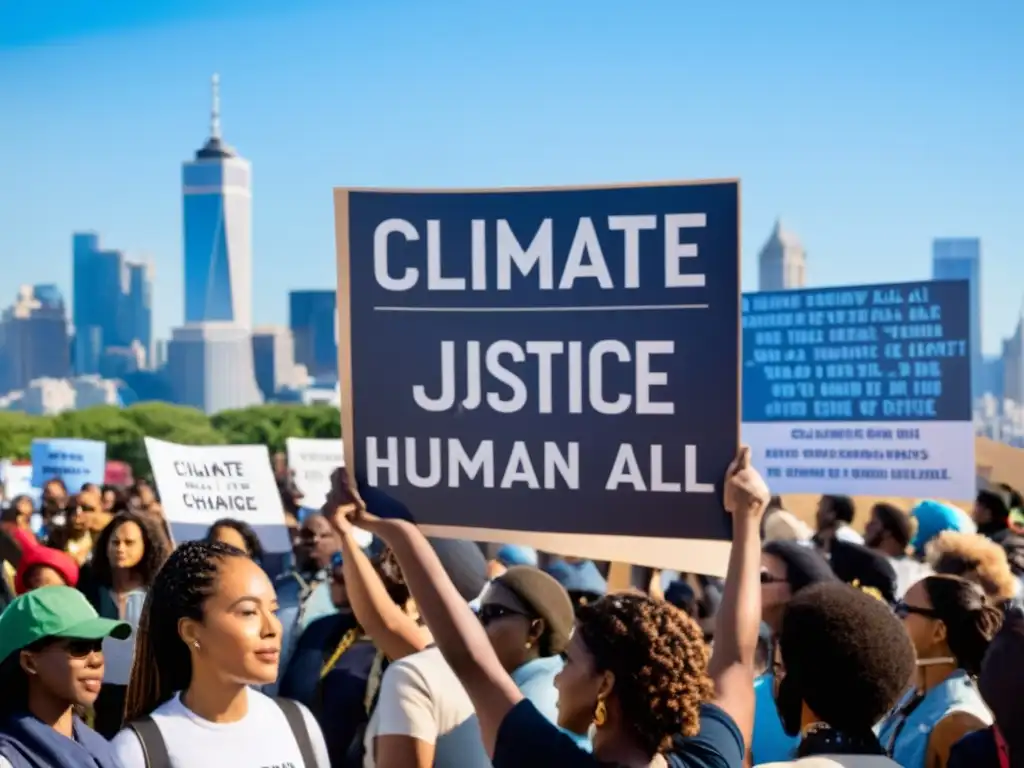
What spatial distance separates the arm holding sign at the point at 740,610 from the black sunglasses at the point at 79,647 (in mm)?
1526

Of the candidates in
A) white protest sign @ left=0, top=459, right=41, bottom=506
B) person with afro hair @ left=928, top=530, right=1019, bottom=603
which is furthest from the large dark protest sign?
white protest sign @ left=0, top=459, right=41, bottom=506

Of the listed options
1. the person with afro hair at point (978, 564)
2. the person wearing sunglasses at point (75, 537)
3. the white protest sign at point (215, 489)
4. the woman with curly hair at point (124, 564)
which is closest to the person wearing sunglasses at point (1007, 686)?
the person with afro hair at point (978, 564)

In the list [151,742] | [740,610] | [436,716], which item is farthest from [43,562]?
[740,610]

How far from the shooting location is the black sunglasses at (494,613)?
15.3 feet

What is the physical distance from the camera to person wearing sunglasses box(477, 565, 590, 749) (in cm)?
464

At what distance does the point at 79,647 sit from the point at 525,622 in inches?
51.0

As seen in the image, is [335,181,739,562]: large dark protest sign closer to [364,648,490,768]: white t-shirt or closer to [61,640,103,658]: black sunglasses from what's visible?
[364,648,490,768]: white t-shirt

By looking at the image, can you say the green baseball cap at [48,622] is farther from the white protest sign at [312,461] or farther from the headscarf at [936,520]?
the white protest sign at [312,461]

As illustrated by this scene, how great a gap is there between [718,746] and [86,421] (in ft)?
325

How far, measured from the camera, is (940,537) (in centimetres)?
613

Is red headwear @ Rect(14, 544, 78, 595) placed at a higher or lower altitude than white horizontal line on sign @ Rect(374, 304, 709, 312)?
lower

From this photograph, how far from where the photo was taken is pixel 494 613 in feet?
15.4

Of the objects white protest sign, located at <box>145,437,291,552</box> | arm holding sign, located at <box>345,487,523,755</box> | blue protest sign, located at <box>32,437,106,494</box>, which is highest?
arm holding sign, located at <box>345,487,523,755</box>

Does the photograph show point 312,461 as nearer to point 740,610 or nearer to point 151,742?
point 151,742
